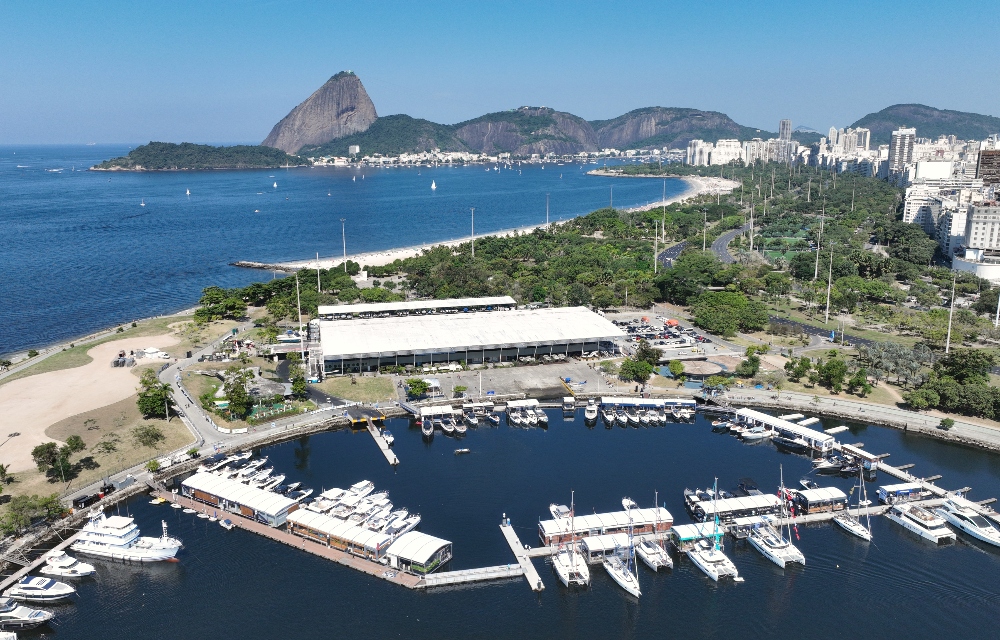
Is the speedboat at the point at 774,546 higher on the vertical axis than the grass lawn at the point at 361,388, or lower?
lower

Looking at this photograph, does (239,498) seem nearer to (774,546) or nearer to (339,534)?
(339,534)

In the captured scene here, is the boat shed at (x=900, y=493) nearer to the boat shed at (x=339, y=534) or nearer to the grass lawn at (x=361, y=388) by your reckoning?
the boat shed at (x=339, y=534)

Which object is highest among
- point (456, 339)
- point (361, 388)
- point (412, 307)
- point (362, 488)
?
point (412, 307)

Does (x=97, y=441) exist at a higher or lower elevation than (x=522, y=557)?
higher

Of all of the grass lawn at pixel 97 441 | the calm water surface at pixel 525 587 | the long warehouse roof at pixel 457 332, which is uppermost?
the long warehouse roof at pixel 457 332

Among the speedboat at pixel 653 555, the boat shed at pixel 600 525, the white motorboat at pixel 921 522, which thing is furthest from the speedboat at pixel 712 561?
the white motorboat at pixel 921 522

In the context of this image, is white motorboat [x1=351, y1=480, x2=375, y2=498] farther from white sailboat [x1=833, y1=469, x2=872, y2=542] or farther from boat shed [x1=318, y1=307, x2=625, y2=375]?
white sailboat [x1=833, y1=469, x2=872, y2=542]

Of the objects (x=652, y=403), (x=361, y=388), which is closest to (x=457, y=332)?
(x=361, y=388)
